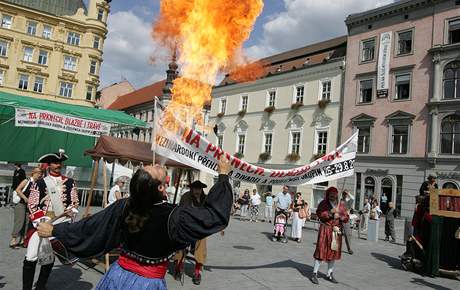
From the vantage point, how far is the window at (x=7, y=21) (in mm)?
45062

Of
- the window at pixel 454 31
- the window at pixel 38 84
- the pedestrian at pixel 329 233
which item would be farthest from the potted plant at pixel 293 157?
the window at pixel 38 84

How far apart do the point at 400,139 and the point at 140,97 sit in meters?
50.9

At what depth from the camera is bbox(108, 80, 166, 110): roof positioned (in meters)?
64.6

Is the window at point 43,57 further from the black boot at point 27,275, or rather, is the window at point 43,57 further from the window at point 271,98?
the black boot at point 27,275

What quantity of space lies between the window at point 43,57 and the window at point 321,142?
36.1m

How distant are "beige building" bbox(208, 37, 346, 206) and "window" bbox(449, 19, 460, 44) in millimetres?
7767

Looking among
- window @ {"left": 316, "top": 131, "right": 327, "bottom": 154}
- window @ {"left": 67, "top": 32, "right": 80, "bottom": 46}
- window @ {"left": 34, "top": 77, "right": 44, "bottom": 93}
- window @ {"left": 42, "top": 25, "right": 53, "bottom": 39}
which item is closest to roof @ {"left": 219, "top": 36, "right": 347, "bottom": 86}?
window @ {"left": 316, "top": 131, "right": 327, "bottom": 154}

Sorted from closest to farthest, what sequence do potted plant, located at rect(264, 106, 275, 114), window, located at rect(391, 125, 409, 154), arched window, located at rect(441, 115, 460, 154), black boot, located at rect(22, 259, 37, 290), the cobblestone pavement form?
1. black boot, located at rect(22, 259, 37, 290)
2. the cobblestone pavement
3. arched window, located at rect(441, 115, 460, 154)
4. window, located at rect(391, 125, 409, 154)
5. potted plant, located at rect(264, 106, 275, 114)

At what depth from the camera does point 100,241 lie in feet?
9.96

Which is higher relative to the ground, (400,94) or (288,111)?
(400,94)

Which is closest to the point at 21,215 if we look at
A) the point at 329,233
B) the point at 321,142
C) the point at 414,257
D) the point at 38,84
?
the point at 329,233

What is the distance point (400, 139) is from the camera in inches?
1018

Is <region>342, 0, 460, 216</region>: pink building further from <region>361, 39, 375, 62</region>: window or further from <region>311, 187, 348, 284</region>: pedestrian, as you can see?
<region>311, 187, 348, 284</region>: pedestrian

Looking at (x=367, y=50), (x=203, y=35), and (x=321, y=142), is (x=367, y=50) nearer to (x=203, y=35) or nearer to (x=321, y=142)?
(x=321, y=142)
